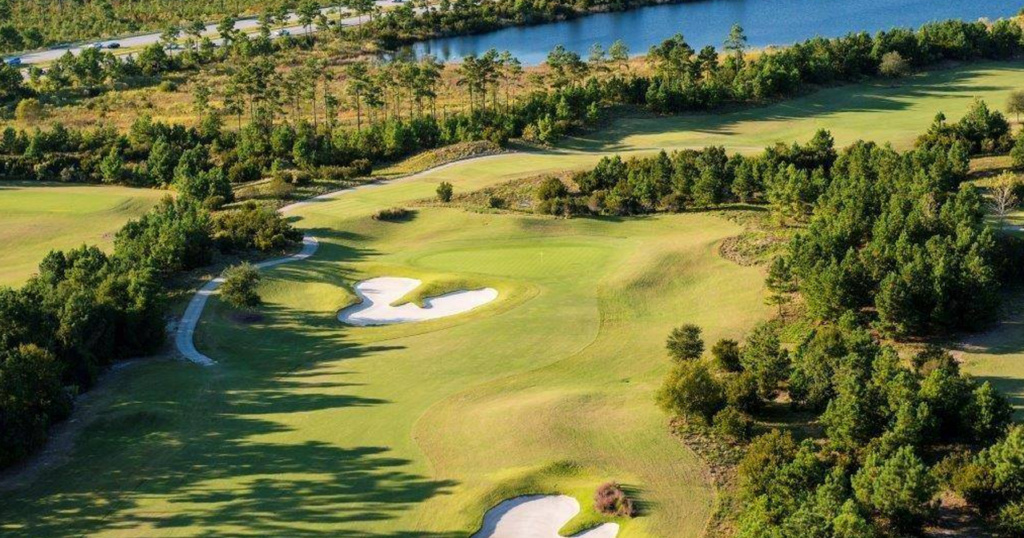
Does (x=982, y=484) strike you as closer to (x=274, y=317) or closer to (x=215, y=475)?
(x=215, y=475)

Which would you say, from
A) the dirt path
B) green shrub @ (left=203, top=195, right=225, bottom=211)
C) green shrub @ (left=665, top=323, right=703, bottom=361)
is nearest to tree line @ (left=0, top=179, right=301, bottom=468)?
the dirt path

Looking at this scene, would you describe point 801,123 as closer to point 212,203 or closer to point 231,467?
point 212,203

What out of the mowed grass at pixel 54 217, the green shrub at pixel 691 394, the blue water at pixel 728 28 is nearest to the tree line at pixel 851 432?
the green shrub at pixel 691 394

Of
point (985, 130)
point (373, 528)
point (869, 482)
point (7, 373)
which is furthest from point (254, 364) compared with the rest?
point (985, 130)

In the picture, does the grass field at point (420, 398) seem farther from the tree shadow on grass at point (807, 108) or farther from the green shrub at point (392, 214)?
the tree shadow on grass at point (807, 108)

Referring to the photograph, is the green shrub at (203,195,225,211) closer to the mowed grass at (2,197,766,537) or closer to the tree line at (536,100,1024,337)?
the mowed grass at (2,197,766,537)

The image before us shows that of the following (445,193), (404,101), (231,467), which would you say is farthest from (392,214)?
(404,101)
